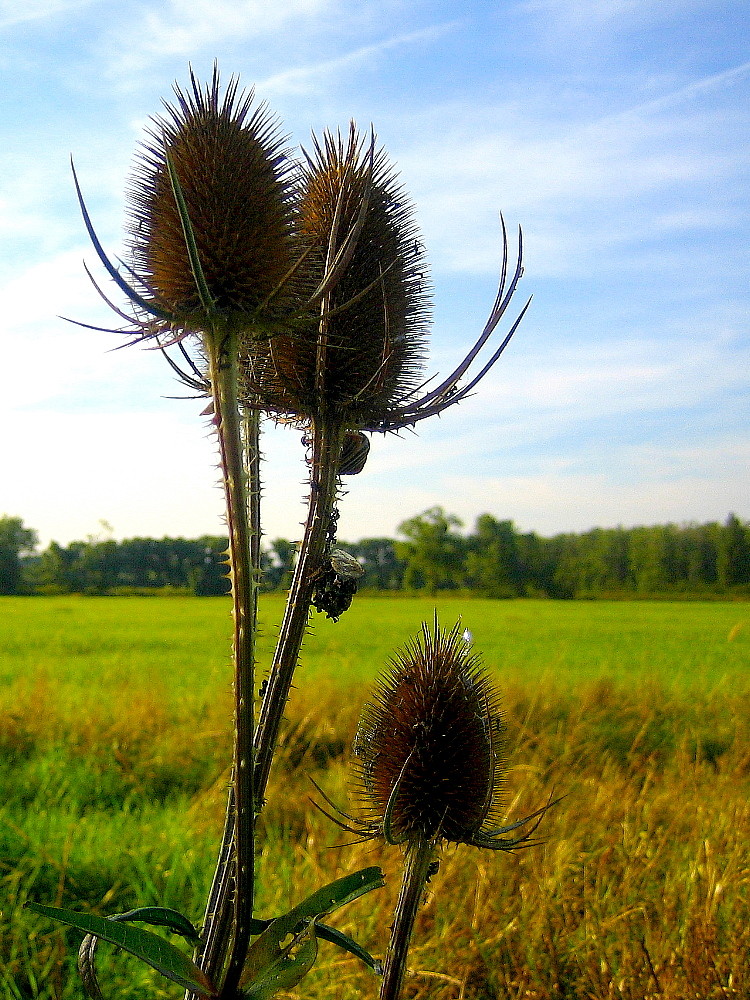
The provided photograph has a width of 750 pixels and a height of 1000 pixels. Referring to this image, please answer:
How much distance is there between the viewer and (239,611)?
104 cm

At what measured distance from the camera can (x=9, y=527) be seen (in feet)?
184

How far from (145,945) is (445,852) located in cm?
97

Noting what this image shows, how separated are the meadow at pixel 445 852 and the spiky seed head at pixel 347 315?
428mm

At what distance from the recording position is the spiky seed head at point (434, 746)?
56.2 inches

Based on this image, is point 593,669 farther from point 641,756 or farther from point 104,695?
point 104,695

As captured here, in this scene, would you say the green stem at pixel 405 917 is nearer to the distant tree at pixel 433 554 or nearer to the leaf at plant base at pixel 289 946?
the leaf at plant base at pixel 289 946

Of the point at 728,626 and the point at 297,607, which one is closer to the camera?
the point at 297,607

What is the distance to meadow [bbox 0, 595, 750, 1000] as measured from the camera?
110 inches

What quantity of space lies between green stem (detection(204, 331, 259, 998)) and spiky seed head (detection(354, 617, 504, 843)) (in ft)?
1.12

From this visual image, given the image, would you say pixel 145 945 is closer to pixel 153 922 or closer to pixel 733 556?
pixel 153 922

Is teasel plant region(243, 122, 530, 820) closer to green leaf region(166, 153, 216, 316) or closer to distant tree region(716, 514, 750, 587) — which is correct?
green leaf region(166, 153, 216, 316)

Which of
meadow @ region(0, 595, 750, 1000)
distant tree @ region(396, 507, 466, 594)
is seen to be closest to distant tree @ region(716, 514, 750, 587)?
distant tree @ region(396, 507, 466, 594)

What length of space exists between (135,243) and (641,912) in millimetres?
3183

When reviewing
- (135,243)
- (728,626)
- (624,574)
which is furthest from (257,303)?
(624,574)
